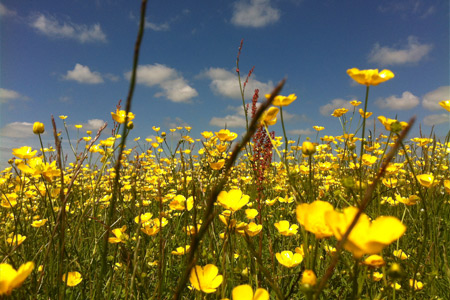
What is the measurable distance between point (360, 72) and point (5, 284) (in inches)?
49.6

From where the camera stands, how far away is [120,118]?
1.60 metres

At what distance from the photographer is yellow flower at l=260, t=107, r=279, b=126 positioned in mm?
1194

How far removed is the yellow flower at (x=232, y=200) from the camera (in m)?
1.26

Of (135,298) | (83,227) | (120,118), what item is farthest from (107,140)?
(135,298)

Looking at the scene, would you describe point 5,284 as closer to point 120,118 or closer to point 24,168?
point 24,168

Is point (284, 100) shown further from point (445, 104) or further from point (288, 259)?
point (445, 104)

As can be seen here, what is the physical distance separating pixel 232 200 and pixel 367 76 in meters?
0.77

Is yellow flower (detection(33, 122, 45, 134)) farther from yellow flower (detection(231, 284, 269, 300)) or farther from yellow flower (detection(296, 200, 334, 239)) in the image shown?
yellow flower (detection(296, 200, 334, 239))

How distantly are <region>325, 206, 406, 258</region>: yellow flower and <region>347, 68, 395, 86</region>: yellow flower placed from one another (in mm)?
741

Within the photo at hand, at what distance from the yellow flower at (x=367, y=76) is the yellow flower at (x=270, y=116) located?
32 centimetres

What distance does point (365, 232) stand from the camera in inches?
19.2

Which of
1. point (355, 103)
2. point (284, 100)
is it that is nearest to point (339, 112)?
point (355, 103)

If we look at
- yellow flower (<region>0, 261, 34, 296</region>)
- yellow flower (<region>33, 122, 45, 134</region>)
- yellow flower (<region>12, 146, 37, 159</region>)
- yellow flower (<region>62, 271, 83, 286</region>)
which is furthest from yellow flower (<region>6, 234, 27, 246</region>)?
yellow flower (<region>0, 261, 34, 296</region>)

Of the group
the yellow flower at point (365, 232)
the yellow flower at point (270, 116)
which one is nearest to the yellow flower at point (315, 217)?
the yellow flower at point (365, 232)
